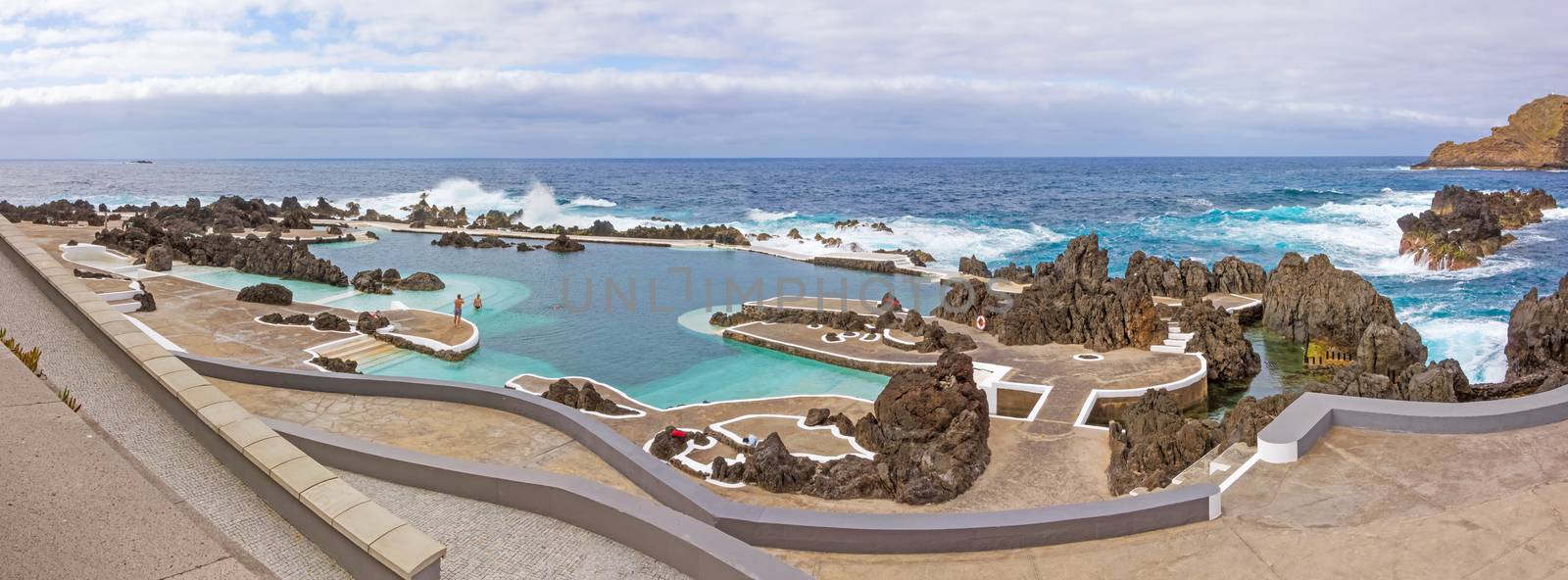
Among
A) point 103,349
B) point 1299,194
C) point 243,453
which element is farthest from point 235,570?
point 1299,194

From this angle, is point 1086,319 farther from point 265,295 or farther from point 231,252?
point 231,252

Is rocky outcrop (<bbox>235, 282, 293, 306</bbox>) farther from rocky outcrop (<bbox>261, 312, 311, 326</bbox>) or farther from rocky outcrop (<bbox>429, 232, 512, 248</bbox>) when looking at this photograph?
rocky outcrop (<bbox>429, 232, 512, 248</bbox>)

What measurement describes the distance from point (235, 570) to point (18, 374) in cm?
377

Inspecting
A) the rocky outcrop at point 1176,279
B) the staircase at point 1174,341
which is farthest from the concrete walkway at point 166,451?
the rocky outcrop at point 1176,279

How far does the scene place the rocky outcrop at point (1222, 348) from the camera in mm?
21250

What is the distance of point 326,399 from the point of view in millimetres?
11867

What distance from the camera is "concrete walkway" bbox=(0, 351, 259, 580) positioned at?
4.12 meters

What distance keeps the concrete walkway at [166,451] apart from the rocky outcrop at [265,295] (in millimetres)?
17172

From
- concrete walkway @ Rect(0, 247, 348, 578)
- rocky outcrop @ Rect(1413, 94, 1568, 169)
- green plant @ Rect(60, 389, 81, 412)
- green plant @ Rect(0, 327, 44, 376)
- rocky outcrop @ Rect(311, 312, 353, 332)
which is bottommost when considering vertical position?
rocky outcrop @ Rect(311, 312, 353, 332)

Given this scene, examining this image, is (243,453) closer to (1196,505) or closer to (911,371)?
(1196,505)

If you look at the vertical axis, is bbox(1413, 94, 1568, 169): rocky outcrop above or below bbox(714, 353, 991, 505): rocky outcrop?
above

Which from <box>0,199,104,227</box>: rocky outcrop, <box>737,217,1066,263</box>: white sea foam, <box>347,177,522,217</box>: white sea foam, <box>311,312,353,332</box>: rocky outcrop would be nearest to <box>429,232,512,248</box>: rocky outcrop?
<box>737,217,1066,263</box>: white sea foam

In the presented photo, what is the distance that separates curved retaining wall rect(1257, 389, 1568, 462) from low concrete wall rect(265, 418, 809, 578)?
5818 mm

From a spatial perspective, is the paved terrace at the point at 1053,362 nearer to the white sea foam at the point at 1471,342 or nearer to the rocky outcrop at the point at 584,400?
the rocky outcrop at the point at 584,400
